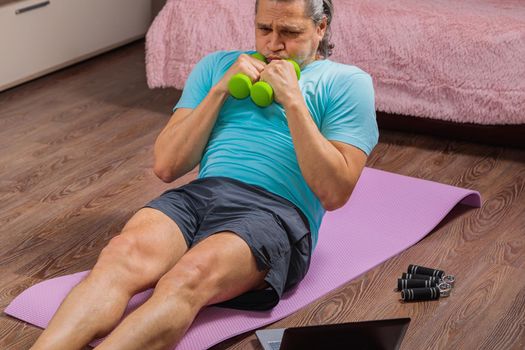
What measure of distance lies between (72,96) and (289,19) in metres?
1.87

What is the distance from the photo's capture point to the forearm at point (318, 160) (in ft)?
6.19

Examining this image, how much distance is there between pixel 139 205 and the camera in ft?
8.52

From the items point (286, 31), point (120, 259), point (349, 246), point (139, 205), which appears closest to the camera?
point (120, 259)

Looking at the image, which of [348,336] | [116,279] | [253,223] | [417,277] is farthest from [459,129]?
[116,279]

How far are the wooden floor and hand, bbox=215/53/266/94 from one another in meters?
0.55

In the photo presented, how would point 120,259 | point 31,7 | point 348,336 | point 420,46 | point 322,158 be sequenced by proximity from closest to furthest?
point 348,336 < point 120,259 < point 322,158 < point 420,46 < point 31,7

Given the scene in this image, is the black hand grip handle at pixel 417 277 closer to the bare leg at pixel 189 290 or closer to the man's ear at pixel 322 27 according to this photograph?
the bare leg at pixel 189 290

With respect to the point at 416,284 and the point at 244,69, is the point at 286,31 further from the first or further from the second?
the point at 416,284

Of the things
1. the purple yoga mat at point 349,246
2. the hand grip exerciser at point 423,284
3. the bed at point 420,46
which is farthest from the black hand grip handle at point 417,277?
the bed at point 420,46

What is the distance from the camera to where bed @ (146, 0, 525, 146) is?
9.77 feet

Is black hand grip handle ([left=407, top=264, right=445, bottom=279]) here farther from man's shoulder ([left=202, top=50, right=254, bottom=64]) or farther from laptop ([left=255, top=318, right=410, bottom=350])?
man's shoulder ([left=202, top=50, right=254, bottom=64])

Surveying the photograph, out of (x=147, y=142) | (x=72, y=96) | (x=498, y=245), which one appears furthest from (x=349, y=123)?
(x=72, y=96)

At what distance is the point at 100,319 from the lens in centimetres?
168

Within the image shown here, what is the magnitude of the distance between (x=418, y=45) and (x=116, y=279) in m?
1.70
